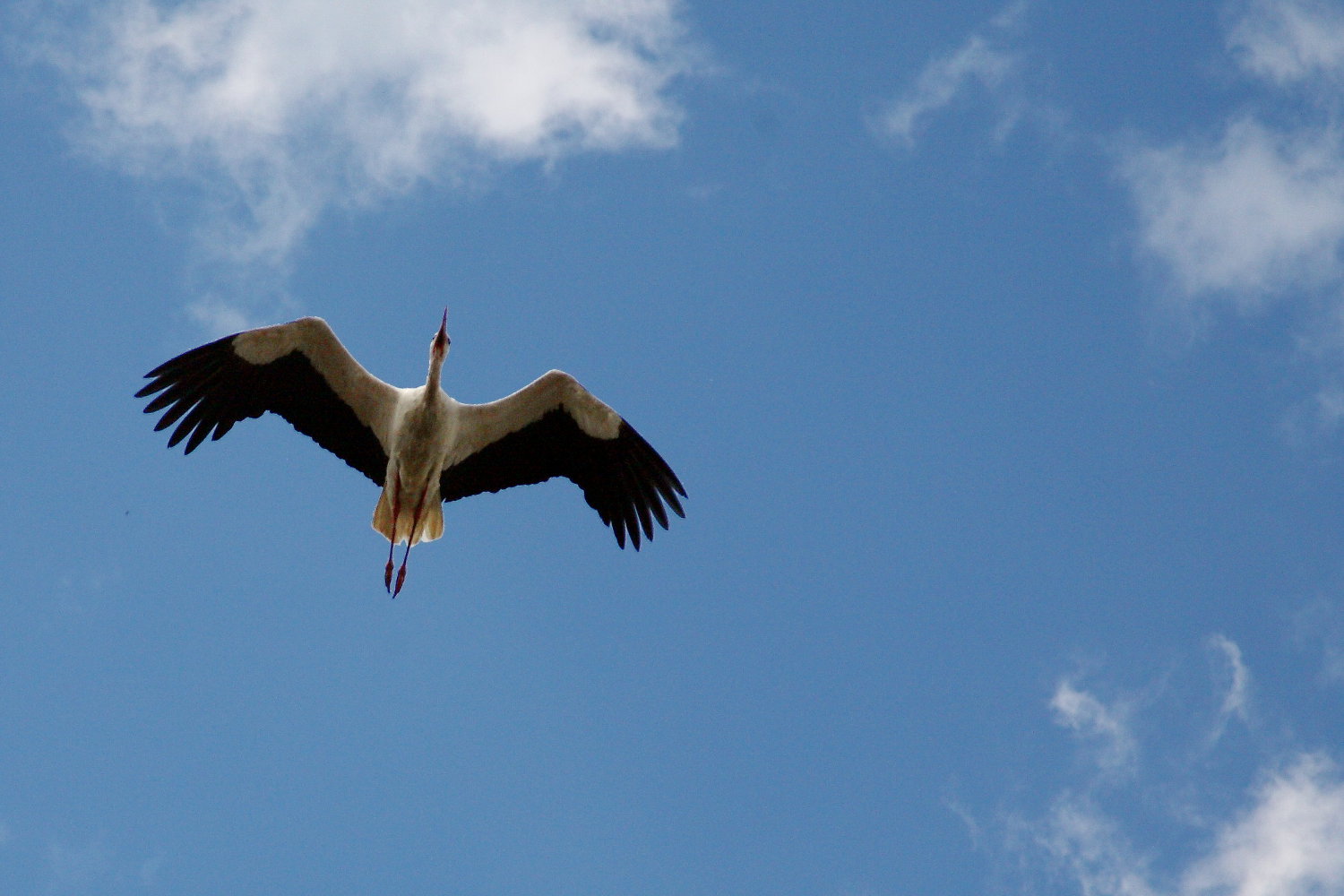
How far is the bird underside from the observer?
49.2 ft

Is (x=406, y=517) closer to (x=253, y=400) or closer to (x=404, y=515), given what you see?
(x=404, y=515)

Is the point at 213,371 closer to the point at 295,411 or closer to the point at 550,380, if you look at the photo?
the point at 295,411

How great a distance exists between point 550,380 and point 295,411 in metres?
1.92

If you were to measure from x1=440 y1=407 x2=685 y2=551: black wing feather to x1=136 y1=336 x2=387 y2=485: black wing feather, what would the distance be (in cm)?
73

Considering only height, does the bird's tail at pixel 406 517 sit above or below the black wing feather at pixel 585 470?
below

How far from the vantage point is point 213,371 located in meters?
14.8

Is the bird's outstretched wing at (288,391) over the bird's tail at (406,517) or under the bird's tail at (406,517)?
over

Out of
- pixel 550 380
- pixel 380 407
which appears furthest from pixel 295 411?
pixel 550 380

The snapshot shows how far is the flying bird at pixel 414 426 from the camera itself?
14.8m

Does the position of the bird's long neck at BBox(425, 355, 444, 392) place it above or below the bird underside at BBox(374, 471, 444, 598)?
above

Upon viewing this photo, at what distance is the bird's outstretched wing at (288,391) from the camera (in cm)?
1474

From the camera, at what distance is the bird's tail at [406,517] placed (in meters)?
15.0

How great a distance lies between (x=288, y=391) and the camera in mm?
15039

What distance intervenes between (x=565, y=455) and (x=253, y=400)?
2.36 meters
